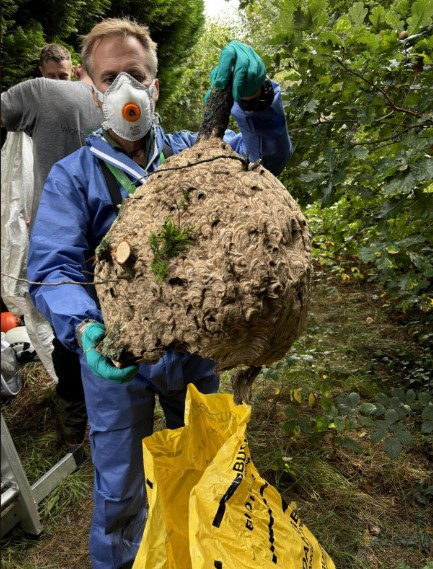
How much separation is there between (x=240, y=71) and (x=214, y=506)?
131 cm

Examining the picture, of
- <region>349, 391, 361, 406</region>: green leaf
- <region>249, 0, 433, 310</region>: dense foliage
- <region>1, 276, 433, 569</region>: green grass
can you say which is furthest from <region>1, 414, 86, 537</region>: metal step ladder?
<region>249, 0, 433, 310</region>: dense foliage

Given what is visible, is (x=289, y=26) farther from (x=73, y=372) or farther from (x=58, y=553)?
(x=58, y=553)

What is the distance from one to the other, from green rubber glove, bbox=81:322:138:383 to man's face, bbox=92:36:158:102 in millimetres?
986

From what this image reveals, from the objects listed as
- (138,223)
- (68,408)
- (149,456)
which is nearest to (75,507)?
(68,408)

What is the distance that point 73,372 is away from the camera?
2.83 meters

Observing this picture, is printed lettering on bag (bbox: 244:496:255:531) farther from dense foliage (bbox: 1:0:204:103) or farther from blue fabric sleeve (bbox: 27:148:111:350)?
dense foliage (bbox: 1:0:204:103)

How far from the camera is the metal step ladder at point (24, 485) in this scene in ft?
5.11

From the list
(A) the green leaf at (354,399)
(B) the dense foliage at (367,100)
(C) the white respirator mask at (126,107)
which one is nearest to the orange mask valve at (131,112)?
(C) the white respirator mask at (126,107)

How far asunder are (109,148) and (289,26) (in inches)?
32.3

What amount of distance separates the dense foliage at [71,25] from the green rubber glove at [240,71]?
2247mm

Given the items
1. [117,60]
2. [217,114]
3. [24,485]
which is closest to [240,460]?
[217,114]

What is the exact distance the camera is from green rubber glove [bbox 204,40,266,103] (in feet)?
4.56

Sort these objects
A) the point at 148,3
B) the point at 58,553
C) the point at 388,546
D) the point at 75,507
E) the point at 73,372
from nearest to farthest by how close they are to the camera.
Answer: the point at 388,546 → the point at 58,553 → the point at 75,507 → the point at 73,372 → the point at 148,3

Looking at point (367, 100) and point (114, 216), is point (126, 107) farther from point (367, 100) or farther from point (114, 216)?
point (367, 100)
